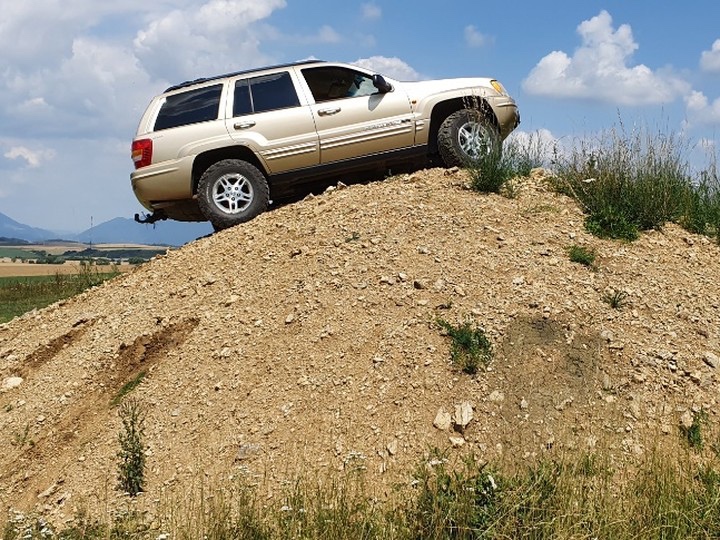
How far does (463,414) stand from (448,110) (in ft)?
17.6

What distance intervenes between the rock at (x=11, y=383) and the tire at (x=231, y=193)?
285 cm

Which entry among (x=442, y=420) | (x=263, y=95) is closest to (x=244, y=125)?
(x=263, y=95)

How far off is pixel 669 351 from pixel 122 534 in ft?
14.9

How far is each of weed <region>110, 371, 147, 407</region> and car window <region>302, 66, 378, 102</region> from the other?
431 centimetres

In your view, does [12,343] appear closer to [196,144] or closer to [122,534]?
[196,144]

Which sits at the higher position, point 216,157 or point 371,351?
point 216,157

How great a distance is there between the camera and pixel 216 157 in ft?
31.3

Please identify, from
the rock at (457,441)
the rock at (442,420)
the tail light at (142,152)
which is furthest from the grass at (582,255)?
the tail light at (142,152)

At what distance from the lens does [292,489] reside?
17.1ft

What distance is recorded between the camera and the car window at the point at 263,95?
31.5ft

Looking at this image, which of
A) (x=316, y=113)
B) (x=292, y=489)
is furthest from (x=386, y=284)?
(x=316, y=113)

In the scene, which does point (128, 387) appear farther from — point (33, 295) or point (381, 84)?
point (33, 295)

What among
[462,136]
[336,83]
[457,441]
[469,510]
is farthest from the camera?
[336,83]

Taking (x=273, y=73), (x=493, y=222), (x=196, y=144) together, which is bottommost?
(x=493, y=222)
